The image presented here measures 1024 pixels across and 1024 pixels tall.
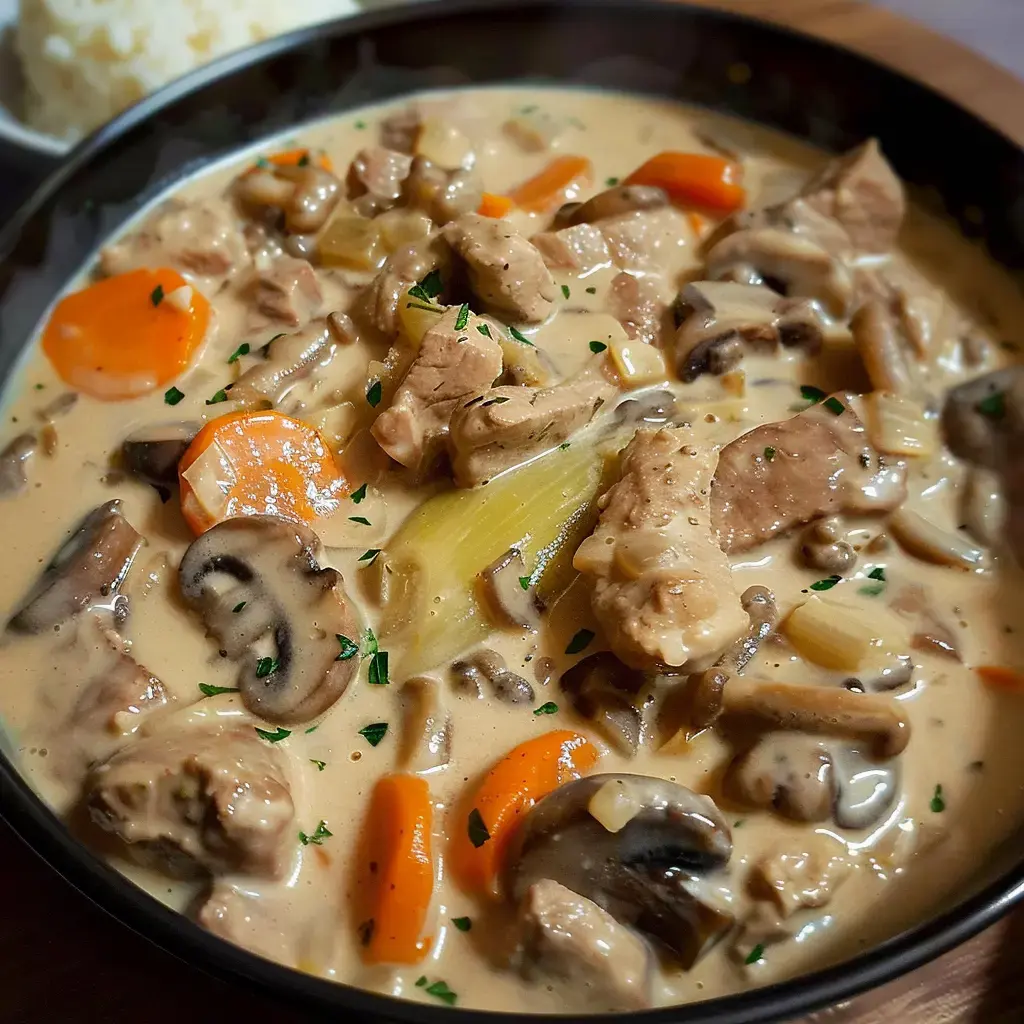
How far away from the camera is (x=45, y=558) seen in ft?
8.03

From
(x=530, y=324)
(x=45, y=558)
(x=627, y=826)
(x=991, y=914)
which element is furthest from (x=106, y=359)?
(x=991, y=914)

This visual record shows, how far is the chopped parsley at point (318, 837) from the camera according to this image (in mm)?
2031

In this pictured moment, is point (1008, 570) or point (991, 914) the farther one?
point (1008, 570)

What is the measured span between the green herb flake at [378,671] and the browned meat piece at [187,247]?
1.34 m

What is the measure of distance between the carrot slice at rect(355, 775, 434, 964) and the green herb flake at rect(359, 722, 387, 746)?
9cm

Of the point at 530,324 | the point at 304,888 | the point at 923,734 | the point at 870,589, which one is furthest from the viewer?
the point at 530,324

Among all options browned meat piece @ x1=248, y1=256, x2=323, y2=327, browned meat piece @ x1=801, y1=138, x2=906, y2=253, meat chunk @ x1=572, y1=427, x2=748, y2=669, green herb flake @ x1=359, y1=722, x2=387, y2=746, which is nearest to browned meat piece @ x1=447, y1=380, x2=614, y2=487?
meat chunk @ x1=572, y1=427, x2=748, y2=669

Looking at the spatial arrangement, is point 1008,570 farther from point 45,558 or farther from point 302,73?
point 302,73

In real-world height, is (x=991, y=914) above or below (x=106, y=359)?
below

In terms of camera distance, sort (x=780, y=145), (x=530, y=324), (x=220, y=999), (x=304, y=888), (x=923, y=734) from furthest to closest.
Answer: (x=780, y=145), (x=530, y=324), (x=923, y=734), (x=304, y=888), (x=220, y=999)

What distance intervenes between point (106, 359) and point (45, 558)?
0.64 m

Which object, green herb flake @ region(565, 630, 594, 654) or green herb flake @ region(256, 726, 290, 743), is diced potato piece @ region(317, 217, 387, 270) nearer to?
green herb flake @ region(565, 630, 594, 654)

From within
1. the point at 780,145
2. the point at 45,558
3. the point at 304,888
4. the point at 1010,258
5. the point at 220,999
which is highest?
the point at 780,145

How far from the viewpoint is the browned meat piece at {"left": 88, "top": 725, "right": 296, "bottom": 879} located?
6.11ft
